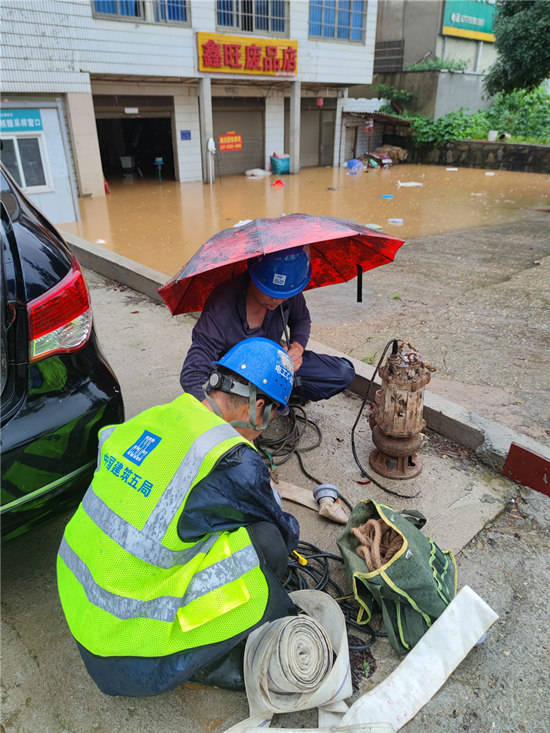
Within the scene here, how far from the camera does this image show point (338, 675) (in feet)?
5.43

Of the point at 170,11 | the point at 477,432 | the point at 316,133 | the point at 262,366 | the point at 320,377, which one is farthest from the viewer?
the point at 316,133

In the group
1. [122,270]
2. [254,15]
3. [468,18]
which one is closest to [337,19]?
[254,15]

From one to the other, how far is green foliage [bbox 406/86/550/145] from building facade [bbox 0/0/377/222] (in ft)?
11.6

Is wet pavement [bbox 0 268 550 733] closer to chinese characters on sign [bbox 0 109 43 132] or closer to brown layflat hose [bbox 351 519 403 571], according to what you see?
brown layflat hose [bbox 351 519 403 571]

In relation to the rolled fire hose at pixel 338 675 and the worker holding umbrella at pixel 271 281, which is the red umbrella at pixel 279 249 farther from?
the rolled fire hose at pixel 338 675

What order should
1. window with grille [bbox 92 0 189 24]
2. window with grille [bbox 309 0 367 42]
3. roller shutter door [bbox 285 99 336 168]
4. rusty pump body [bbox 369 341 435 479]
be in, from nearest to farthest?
1. rusty pump body [bbox 369 341 435 479]
2. window with grille [bbox 92 0 189 24]
3. window with grille [bbox 309 0 367 42]
4. roller shutter door [bbox 285 99 336 168]

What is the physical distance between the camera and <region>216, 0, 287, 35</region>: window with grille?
15.9m

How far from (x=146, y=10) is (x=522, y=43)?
32.4ft

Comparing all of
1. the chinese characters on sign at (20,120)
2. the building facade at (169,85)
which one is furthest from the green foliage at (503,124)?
the chinese characters on sign at (20,120)

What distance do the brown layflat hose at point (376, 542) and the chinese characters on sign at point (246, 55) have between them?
16.9 m

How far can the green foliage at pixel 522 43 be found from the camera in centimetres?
1024

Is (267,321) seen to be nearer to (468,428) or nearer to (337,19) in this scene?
(468,428)

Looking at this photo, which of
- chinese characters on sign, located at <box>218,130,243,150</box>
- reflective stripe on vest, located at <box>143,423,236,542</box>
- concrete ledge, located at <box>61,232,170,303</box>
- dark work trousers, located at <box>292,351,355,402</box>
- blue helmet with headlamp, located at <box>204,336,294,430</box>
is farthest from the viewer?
chinese characters on sign, located at <box>218,130,243,150</box>

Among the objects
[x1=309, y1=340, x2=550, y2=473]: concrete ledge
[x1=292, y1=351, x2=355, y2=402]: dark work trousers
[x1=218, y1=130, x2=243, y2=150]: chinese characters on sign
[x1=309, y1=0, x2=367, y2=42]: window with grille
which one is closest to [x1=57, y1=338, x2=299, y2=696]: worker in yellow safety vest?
[x1=292, y1=351, x2=355, y2=402]: dark work trousers
